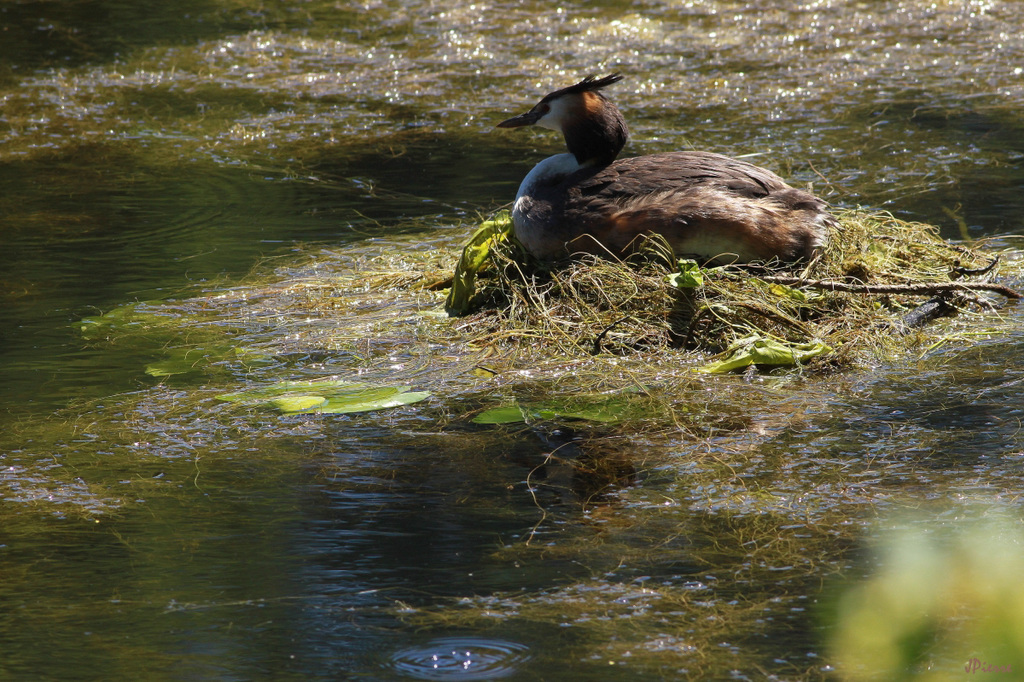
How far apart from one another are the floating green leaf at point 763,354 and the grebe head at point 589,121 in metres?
1.50

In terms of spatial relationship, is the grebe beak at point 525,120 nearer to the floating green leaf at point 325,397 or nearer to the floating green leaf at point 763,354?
the floating green leaf at point 763,354

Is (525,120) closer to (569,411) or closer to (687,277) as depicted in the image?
(687,277)

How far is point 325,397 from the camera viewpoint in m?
5.06

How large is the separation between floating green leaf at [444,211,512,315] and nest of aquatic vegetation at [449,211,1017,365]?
0.01m

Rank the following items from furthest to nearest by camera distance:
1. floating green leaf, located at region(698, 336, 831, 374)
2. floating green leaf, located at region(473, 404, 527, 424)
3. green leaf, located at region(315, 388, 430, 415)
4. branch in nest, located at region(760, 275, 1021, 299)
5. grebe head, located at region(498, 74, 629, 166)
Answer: grebe head, located at region(498, 74, 629, 166) < branch in nest, located at region(760, 275, 1021, 299) < floating green leaf, located at region(698, 336, 831, 374) < green leaf, located at region(315, 388, 430, 415) < floating green leaf, located at region(473, 404, 527, 424)

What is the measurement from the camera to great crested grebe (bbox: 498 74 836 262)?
5.88 meters

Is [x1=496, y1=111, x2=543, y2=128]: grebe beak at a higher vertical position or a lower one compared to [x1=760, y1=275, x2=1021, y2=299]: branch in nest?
higher

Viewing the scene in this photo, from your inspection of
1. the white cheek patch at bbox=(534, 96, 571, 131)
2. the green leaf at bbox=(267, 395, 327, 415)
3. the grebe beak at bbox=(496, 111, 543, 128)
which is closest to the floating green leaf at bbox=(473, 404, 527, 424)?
the green leaf at bbox=(267, 395, 327, 415)

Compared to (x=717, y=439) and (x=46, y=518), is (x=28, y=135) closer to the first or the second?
(x=46, y=518)

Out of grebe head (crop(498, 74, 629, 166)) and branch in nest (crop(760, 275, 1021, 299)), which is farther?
grebe head (crop(498, 74, 629, 166))

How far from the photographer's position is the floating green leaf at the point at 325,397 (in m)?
4.95

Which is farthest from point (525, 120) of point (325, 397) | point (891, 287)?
point (325, 397)

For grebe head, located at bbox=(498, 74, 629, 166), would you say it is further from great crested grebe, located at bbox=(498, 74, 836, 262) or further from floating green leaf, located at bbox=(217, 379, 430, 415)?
floating green leaf, located at bbox=(217, 379, 430, 415)

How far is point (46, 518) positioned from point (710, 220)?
10.4 feet
